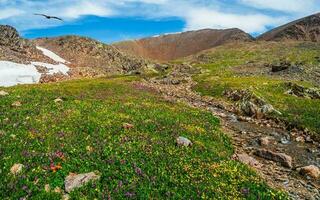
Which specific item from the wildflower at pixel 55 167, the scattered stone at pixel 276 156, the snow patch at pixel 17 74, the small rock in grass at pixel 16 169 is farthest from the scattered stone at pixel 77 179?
the snow patch at pixel 17 74

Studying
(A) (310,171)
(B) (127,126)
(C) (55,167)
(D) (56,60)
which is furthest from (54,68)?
(A) (310,171)

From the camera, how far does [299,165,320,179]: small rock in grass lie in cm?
2391

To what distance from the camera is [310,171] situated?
24.1m

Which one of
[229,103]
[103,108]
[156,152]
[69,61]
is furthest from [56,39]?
[156,152]

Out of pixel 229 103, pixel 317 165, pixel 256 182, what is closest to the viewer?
pixel 256 182

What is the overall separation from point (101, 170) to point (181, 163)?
13.9 feet

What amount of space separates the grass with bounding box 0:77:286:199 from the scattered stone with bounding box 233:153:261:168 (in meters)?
0.59

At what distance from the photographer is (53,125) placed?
27.1 metres

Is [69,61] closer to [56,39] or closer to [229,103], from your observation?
[56,39]

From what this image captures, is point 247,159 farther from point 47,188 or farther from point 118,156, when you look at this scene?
point 47,188

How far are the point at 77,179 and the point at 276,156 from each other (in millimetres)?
13367

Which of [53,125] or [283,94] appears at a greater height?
[53,125]

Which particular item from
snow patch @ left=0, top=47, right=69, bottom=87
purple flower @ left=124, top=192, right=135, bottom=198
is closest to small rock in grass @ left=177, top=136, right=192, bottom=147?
purple flower @ left=124, top=192, right=135, bottom=198

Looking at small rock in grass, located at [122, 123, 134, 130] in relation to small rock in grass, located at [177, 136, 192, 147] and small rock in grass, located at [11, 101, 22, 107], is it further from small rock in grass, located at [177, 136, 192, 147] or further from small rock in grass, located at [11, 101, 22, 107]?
small rock in grass, located at [11, 101, 22, 107]
